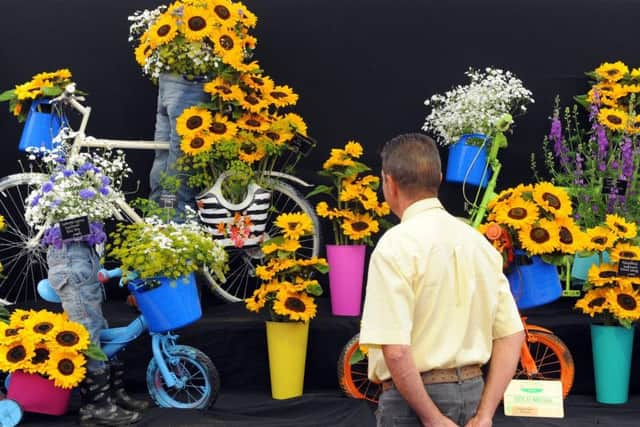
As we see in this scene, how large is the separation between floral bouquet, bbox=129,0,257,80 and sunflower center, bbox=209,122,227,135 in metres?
0.29

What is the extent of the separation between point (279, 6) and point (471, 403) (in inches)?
153

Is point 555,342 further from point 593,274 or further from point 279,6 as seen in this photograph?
point 279,6

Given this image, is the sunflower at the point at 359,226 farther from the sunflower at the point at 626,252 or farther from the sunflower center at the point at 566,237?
the sunflower at the point at 626,252

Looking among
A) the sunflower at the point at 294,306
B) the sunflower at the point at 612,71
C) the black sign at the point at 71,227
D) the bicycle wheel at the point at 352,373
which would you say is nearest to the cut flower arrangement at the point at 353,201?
the sunflower at the point at 294,306

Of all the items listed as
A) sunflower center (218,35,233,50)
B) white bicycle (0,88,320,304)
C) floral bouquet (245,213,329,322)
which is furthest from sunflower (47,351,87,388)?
sunflower center (218,35,233,50)

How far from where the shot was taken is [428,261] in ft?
7.77

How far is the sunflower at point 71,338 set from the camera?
4.05 m

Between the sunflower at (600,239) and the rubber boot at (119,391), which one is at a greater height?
the sunflower at (600,239)

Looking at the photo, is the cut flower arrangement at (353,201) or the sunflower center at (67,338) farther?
the cut flower arrangement at (353,201)

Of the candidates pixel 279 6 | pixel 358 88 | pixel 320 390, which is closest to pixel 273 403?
pixel 320 390

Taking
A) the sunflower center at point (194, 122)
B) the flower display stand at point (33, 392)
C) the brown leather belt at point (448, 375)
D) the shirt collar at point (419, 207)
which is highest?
the sunflower center at point (194, 122)

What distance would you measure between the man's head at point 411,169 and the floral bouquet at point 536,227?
1.89m

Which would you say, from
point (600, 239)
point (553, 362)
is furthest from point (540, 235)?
point (553, 362)

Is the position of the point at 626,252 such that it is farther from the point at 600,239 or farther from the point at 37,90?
the point at 37,90
